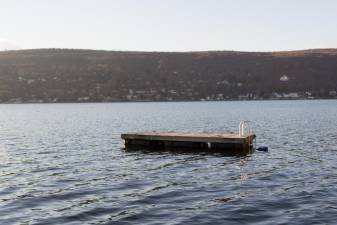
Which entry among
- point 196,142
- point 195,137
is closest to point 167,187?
point 195,137

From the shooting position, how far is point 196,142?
42.6 metres

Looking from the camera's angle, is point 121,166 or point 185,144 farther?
point 185,144

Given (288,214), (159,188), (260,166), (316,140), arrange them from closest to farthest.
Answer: (288,214) → (159,188) → (260,166) → (316,140)

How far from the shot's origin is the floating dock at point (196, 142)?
40.6 metres

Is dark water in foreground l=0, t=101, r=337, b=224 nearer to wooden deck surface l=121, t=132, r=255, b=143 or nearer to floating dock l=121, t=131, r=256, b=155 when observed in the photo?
floating dock l=121, t=131, r=256, b=155

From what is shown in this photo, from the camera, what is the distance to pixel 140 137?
4522cm

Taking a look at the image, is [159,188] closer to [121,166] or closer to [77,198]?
[77,198]

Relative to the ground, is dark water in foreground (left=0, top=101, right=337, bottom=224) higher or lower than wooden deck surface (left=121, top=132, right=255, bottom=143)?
lower

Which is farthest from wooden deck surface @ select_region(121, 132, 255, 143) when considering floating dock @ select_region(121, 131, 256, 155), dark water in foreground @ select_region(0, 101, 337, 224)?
dark water in foreground @ select_region(0, 101, 337, 224)

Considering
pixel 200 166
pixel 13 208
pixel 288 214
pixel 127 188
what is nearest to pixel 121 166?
pixel 200 166

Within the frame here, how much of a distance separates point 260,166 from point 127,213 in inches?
605

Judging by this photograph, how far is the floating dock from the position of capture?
1597 inches

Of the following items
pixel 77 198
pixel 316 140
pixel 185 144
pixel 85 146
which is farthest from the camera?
pixel 316 140

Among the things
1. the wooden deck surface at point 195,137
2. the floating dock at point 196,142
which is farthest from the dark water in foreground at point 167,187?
the wooden deck surface at point 195,137
